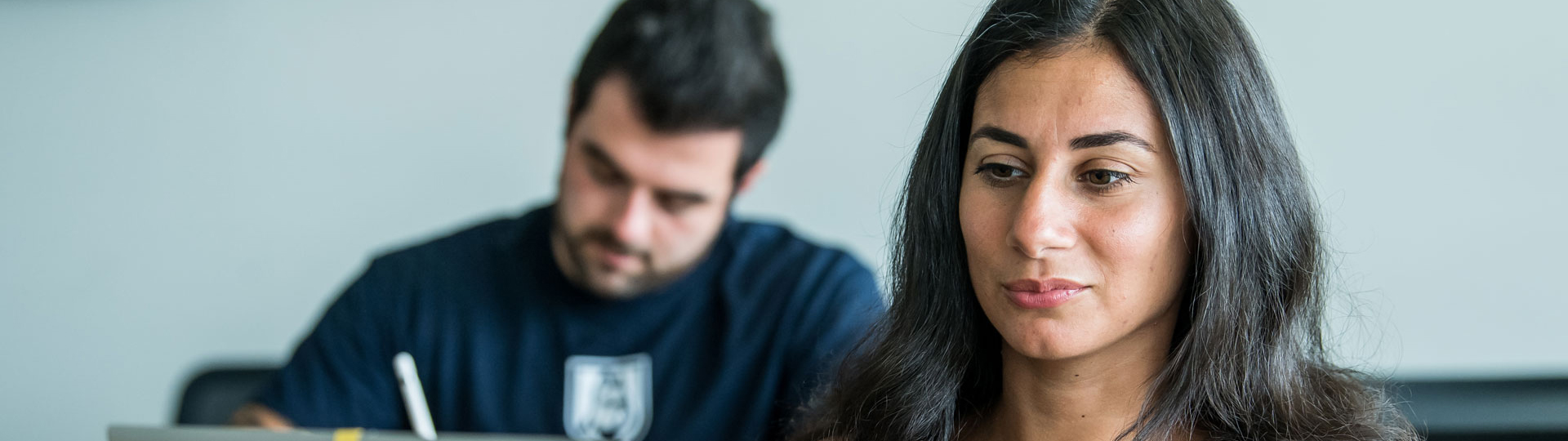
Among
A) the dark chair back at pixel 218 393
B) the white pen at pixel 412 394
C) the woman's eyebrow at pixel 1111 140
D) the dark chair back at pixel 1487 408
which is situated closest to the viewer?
the woman's eyebrow at pixel 1111 140

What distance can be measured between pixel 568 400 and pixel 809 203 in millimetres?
491

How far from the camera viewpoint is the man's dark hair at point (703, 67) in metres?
1.78

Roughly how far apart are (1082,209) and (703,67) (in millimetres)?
980

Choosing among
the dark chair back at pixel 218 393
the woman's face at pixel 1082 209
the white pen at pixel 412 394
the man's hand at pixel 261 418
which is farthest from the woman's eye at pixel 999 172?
the dark chair back at pixel 218 393

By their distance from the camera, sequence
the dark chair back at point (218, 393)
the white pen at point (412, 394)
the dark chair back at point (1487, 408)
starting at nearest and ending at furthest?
the dark chair back at point (1487, 408) < the white pen at point (412, 394) < the dark chair back at point (218, 393)

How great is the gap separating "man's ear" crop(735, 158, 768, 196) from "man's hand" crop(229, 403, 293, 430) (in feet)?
2.55

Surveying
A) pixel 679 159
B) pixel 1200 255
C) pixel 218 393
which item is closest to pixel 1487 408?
pixel 1200 255

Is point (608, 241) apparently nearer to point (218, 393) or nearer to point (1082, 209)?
point (218, 393)

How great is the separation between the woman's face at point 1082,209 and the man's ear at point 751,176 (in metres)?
0.92

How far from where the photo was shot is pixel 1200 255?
94 centimetres

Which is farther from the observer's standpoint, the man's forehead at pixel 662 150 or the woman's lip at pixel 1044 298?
the man's forehead at pixel 662 150

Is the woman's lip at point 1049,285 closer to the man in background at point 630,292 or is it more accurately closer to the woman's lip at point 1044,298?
the woman's lip at point 1044,298

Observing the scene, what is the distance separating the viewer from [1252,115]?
0.93 metres

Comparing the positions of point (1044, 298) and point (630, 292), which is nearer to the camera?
point (1044, 298)
